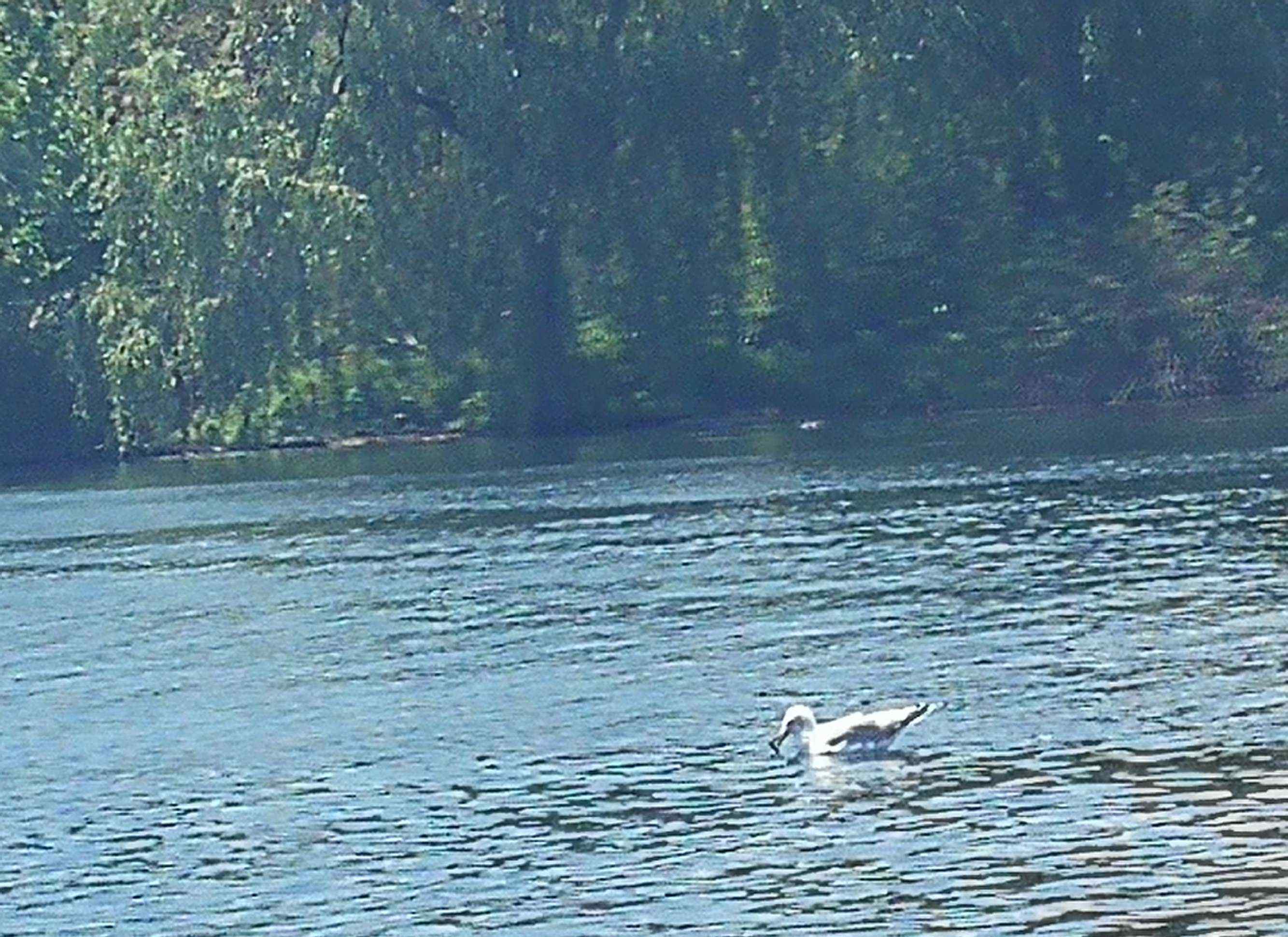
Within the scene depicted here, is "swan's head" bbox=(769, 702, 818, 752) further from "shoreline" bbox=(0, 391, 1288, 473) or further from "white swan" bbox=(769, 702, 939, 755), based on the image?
"shoreline" bbox=(0, 391, 1288, 473)

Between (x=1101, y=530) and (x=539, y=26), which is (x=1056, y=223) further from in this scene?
(x=1101, y=530)

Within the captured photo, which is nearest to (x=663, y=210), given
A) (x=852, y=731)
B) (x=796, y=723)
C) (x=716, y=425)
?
(x=716, y=425)

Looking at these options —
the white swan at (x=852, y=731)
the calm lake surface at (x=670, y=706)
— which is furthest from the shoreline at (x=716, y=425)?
the white swan at (x=852, y=731)

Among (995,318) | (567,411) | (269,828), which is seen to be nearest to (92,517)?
Answer: (567,411)

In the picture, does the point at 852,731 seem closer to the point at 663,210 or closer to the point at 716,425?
the point at 716,425

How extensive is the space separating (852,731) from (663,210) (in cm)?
5073

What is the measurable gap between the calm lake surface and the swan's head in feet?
1.12

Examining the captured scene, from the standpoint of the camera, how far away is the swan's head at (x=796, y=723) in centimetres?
3322

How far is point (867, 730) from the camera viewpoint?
32844 mm

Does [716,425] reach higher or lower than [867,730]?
higher

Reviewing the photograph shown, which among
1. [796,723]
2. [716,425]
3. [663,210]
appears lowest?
[796,723]

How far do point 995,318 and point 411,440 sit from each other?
49.2 ft

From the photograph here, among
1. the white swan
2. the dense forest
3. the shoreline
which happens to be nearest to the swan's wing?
the white swan

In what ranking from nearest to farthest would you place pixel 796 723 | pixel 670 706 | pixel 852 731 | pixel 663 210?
pixel 852 731 → pixel 796 723 → pixel 670 706 → pixel 663 210
